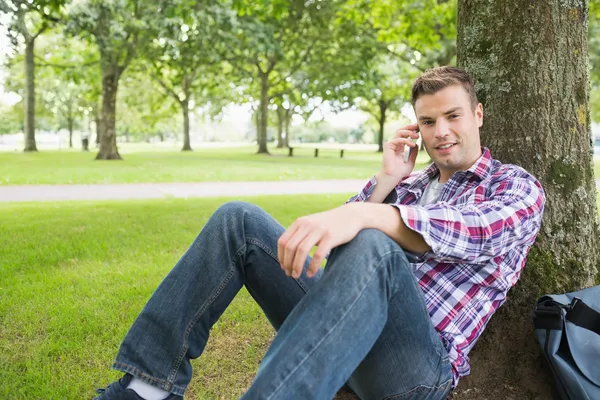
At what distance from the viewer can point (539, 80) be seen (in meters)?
2.90

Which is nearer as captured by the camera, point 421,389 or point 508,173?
point 421,389

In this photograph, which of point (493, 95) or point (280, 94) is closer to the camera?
point (493, 95)

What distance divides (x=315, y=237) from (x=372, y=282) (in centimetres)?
24

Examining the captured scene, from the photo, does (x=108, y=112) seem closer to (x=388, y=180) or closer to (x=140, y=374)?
(x=388, y=180)

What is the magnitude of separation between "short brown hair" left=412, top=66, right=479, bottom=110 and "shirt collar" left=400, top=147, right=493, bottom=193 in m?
0.27

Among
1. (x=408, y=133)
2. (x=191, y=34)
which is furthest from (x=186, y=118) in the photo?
(x=408, y=133)

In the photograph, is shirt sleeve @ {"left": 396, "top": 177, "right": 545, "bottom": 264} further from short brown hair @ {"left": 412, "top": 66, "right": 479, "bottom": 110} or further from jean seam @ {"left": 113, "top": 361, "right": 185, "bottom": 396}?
jean seam @ {"left": 113, "top": 361, "right": 185, "bottom": 396}

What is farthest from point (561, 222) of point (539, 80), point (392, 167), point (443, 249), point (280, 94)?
point (280, 94)

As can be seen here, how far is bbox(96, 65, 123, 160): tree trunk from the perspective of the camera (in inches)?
882

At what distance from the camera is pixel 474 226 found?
6.43 ft

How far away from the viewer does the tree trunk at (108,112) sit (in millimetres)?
22391

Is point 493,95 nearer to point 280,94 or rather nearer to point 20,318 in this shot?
point 20,318

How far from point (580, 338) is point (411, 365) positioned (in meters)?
0.79

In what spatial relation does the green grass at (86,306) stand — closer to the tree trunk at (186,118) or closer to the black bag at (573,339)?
the black bag at (573,339)
